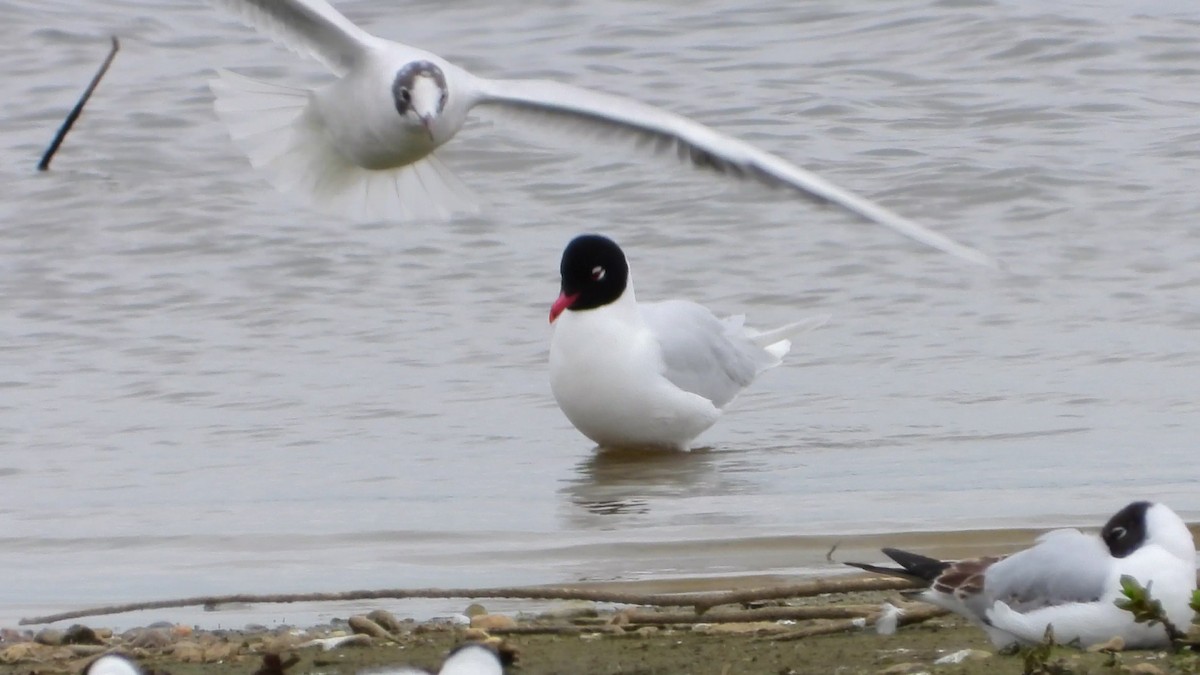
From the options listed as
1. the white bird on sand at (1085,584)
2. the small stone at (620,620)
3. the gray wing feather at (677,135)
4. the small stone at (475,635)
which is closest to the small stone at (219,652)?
the small stone at (475,635)

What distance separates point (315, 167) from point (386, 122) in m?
0.76

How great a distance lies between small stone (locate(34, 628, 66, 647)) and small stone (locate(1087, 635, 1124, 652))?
94.5 inches

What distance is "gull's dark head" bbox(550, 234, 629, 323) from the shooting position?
336 inches

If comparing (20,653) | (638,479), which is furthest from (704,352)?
(20,653)

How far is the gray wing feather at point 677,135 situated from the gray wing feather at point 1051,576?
6.83ft

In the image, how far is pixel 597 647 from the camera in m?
4.57

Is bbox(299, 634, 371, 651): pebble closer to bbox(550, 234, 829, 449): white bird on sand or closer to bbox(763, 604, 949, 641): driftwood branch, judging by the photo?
bbox(763, 604, 949, 641): driftwood branch

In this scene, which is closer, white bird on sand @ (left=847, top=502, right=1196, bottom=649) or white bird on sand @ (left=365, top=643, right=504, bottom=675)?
white bird on sand @ (left=365, top=643, right=504, bottom=675)

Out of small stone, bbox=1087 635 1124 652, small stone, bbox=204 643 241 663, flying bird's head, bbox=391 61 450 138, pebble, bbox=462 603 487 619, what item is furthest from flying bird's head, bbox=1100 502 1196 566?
flying bird's head, bbox=391 61 450 138

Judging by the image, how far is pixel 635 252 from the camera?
1085 cm

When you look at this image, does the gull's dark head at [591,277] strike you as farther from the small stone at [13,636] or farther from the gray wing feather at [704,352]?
the small stone at [13,636]

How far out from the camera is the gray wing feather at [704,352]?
8.52m

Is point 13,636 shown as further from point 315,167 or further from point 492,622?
point 315,167

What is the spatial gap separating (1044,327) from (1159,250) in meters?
1.22
